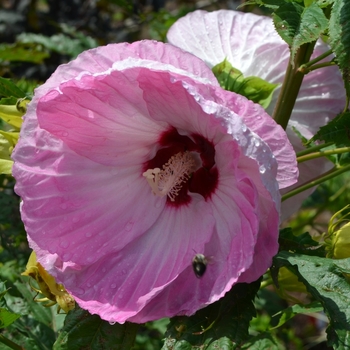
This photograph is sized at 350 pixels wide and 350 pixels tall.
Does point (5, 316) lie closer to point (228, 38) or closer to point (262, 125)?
point (262, 125)

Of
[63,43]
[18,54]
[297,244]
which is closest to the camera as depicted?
[297,244]

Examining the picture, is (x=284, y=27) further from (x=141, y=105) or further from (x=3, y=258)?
(x=3, y=258)

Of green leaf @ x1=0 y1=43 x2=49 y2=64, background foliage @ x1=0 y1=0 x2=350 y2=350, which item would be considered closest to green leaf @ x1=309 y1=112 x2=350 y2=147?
background foliage @ x1=0 y1=0 x2=350 y2=350

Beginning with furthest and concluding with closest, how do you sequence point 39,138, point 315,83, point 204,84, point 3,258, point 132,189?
point 3,258 < point 315,83 < point 132,189 < point 39,138 < point 204,84

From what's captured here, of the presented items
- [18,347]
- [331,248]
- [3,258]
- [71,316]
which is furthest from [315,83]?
[3,258]

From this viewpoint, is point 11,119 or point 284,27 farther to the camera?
point 11,119

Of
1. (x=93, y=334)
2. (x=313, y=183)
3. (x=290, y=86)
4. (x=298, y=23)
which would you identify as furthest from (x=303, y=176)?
(x=93, y=334)

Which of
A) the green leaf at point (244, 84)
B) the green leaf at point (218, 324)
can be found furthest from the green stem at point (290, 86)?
the green leaf at point (218, 324)

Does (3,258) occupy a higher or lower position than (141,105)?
lower
